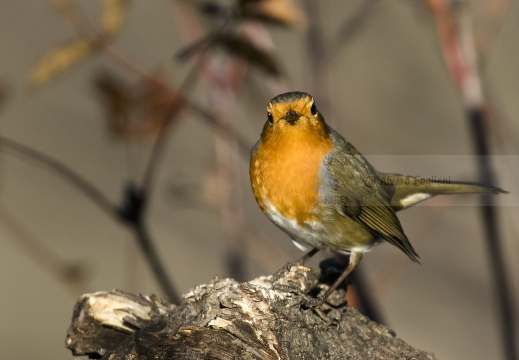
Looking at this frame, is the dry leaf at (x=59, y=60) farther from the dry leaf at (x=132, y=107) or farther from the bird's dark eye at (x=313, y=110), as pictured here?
the bird's dark eye at (x=313, y=110)

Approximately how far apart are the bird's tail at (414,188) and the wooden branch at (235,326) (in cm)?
105

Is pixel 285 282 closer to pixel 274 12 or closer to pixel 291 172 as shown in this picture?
pixel 291 172

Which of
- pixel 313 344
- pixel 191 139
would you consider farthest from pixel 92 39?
pixel 191 139

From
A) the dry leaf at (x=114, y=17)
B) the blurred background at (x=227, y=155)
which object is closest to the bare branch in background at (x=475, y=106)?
the blurred background at (x=227, y=155)

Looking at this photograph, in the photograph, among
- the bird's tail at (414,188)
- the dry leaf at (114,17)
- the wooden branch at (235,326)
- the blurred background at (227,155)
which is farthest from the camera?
the bird's tail at (414,188)

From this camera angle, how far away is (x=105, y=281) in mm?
7203

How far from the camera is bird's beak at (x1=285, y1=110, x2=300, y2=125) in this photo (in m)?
3.50

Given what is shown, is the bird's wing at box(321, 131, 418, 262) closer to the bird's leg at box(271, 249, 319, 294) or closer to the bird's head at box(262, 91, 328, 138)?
the bird's head at box(262, 91, 328, 138)

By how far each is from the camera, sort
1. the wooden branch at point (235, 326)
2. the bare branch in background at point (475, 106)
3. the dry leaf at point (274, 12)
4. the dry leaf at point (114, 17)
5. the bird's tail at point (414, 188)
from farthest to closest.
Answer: the bird's tail at point (414, 188)
the bare branch in background at point (475, 106)
the dry leaf at point (114, 17)
the dry leaf at point (274, 12)
the wooden branch at point (235, 326)

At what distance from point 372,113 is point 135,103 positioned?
4.69 m

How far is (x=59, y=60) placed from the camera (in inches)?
124

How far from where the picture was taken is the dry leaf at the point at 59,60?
315 cm

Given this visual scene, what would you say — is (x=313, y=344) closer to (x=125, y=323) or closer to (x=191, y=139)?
(x=125, y=323)

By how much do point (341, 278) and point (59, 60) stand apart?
1.48 m
